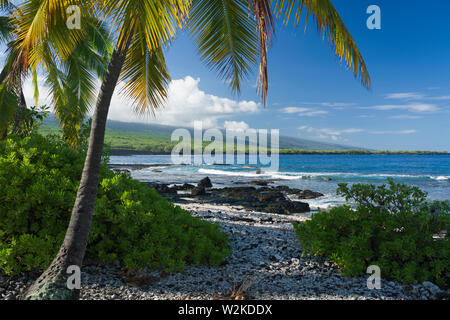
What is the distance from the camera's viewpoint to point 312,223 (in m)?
6.01

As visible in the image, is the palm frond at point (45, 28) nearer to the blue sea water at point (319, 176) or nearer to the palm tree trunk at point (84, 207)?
the palm tree trunk at point (84, 207)

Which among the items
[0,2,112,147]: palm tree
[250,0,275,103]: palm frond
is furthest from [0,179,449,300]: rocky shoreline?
[0,2,112,147]: palm tree

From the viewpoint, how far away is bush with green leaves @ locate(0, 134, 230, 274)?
433cm

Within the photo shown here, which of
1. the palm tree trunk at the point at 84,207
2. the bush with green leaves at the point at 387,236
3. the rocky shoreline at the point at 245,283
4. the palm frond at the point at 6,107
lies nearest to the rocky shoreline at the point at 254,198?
the palm frond at the point at 6,107

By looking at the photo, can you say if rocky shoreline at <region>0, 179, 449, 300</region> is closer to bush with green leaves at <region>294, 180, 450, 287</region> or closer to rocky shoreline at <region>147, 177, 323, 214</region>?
bush with green leaves at <region>294, 180, 450, 287</region>

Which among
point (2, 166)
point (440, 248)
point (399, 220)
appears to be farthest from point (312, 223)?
point (2, 166)

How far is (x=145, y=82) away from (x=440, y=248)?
663 cm

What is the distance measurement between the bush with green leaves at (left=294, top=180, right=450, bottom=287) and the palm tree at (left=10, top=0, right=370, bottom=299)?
2614 mm

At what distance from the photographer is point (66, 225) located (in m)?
4.76

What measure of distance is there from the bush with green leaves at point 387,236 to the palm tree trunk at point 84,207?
4047 millimetres

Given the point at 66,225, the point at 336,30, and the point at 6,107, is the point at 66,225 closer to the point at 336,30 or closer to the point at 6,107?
the point at 336,30

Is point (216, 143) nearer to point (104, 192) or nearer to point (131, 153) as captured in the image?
point (131, 153)

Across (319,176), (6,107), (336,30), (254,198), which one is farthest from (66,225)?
(319,176)

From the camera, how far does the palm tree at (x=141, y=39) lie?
11.4 feet
